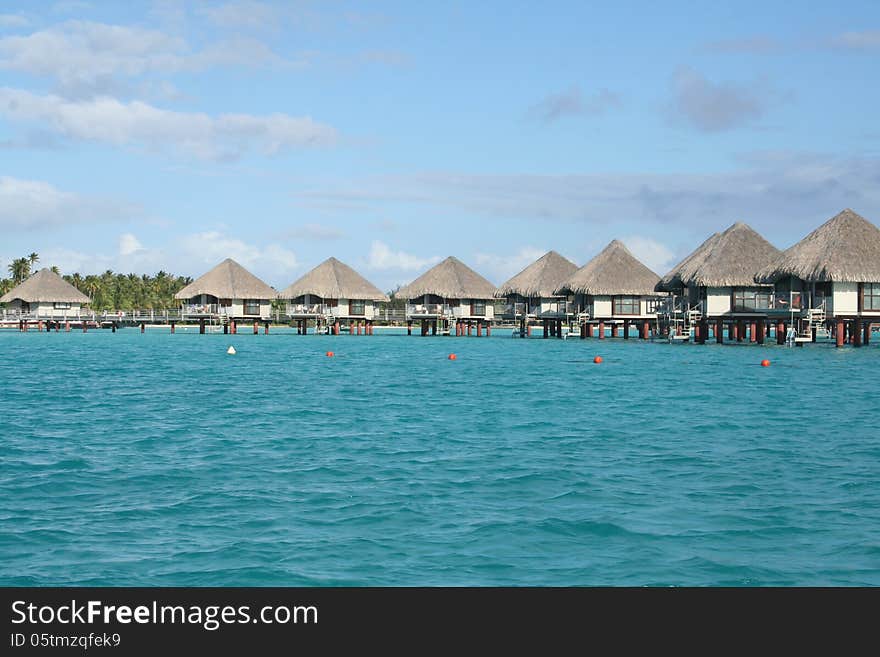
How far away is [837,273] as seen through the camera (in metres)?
46.5

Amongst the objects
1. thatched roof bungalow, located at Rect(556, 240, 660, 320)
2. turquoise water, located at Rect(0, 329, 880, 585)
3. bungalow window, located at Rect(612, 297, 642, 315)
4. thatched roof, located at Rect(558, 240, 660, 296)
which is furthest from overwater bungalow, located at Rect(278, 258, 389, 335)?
turquoise water, located at Rect(0, 329, 880, 585)

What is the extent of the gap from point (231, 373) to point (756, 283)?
30.3 metres

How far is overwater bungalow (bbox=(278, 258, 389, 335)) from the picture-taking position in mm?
83062

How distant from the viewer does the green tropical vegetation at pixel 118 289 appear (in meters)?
121

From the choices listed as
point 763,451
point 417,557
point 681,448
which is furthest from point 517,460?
point 417,557

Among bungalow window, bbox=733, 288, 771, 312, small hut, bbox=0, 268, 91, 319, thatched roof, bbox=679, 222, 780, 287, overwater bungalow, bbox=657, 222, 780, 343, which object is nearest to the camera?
bungalow window, bbox=733, 288, 771, 312

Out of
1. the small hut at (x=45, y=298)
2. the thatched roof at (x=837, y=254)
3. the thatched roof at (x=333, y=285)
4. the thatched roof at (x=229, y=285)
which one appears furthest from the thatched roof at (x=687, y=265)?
the small hut at (x=45, y=298)

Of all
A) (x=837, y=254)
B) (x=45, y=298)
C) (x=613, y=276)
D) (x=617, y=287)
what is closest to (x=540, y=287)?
(x=613, y=276)

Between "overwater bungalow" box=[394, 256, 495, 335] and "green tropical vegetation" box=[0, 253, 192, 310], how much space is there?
1999 inches

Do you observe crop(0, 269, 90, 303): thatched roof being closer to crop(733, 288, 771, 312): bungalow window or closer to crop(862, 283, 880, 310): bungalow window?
crop(733, 288, 771, 312): bungalow window

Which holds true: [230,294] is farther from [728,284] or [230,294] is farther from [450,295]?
[728,284]

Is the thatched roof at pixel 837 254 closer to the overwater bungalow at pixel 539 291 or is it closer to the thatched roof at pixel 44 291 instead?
the overwater bungalow at pixel 539 291

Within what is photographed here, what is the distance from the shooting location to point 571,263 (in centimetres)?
8000

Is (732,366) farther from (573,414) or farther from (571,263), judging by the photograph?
(571,263)
